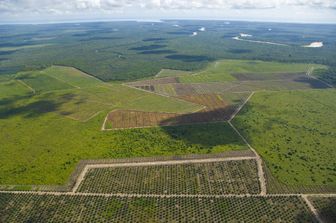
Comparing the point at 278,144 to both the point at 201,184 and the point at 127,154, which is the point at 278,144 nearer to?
the point at 201,184

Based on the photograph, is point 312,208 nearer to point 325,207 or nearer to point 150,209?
point 325,207

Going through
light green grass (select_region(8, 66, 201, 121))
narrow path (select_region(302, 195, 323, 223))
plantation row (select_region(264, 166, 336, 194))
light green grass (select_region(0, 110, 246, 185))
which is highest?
narrow path (select_region(302, 195, 323, 223))

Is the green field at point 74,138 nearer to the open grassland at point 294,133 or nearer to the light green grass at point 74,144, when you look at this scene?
the light green grass at point 74,144

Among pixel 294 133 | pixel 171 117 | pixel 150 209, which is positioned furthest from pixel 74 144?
pixel 294 133

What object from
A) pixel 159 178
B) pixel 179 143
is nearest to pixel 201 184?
pixel 159 178

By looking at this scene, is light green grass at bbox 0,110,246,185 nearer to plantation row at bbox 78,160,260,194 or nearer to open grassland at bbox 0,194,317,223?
plantation row at bbox 78,160,260,194

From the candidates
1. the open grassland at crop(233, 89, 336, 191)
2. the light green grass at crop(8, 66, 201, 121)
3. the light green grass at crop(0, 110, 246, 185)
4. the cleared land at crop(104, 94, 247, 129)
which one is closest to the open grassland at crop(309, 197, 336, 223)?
the open grassland at crop(233, 89, 336, 191)
